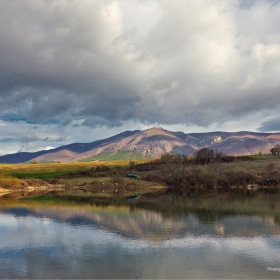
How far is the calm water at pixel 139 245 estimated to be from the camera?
20500 millimetres

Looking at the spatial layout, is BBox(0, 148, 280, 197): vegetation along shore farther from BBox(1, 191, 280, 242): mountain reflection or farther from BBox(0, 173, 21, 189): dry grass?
BBox(1, 191, 280, 242): mountain reflection

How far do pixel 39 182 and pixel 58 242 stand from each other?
255ft

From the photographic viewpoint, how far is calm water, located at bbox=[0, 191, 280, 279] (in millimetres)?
20500

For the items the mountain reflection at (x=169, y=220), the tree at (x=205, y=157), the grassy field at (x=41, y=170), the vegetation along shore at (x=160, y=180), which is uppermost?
the tree at (x=205, y=157)

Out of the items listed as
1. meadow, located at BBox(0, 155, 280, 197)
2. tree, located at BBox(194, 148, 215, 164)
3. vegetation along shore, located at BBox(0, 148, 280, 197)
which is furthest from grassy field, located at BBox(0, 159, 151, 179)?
tree, located at BBox(194, 148, 215, 164)

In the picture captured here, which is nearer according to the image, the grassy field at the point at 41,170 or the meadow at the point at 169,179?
the meadow at the point at 169,179

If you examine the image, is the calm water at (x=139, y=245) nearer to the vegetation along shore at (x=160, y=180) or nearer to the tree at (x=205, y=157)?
the vegetation along shore at (x=160, y=180)

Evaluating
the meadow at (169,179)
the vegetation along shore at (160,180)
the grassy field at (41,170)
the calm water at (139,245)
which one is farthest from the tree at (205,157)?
the calm water at (139,245)

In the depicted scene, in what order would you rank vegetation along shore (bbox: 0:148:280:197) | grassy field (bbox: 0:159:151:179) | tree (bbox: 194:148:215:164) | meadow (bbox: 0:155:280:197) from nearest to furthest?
vegetation along shore (bbox: 0:148:280:197)
meadow (bbox: 0:155:280:197)
grassy field (bbox: 0:159:151:179)
tree (bbox: 194:148:215:164)

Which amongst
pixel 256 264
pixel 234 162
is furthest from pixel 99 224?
pixel 234 162

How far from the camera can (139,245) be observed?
1065 inches

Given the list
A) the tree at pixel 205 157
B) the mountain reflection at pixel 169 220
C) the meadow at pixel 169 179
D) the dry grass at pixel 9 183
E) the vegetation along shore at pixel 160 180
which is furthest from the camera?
the tree at pixel 205 157

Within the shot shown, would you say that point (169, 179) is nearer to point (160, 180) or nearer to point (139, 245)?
point (160, 180)

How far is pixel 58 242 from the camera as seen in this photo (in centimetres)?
2862
